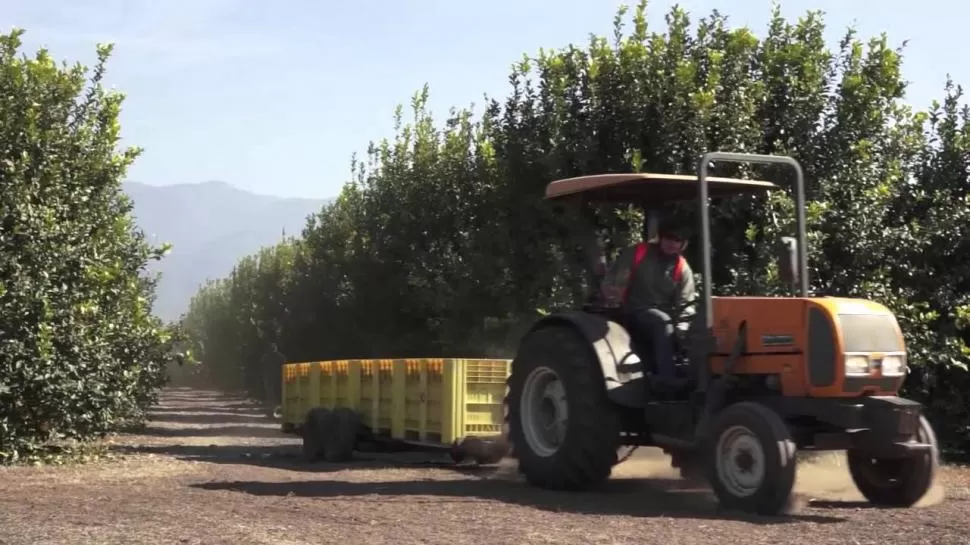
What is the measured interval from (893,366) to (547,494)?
10.7 ft

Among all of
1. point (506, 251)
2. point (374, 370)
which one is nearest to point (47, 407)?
point (374, 370)

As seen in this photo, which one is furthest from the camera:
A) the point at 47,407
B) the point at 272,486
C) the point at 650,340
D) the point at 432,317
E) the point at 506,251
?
the point at 432,317

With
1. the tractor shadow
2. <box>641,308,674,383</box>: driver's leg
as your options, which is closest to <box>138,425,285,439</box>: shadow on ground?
the tractor shadow

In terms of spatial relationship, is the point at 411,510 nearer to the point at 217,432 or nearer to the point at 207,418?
the point at 217,432

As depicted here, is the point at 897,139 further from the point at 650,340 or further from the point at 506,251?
the point at 650,340

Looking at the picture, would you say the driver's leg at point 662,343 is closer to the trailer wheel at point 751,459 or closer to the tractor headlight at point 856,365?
the trailer wheel at point 751,459

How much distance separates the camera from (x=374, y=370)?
17.4 meters

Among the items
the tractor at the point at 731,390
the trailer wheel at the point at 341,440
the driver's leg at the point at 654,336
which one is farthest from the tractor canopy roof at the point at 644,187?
the trailer wheel at the point at 341,440

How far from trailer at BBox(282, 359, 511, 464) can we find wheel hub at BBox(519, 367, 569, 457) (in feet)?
8.76

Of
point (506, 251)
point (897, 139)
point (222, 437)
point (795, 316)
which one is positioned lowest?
point (222, 437)

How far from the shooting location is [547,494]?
1178 centimetres

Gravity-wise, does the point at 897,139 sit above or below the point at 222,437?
above

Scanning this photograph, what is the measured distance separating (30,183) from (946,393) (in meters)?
12.6

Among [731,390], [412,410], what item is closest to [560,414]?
[731,390]
